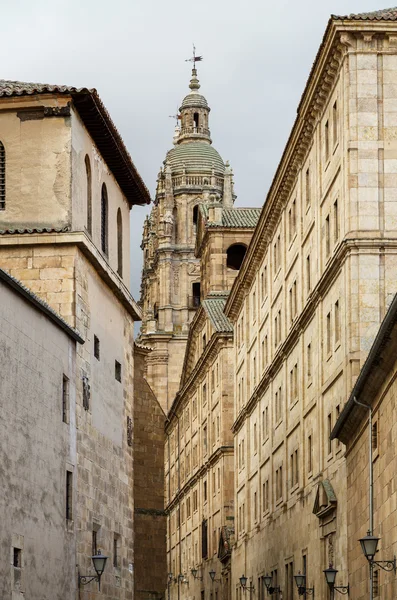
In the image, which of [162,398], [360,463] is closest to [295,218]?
[360,463]

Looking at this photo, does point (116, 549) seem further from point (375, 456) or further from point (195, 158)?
point (195, 158)

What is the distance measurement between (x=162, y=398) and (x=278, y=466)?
91271 mm

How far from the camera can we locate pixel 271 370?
2440 inches

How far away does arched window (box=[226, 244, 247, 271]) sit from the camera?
314 feet

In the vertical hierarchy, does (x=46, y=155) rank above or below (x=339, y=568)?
above

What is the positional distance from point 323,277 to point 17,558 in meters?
14.4

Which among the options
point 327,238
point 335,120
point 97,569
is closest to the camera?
point 97,569

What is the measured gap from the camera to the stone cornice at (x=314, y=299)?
43344 mm

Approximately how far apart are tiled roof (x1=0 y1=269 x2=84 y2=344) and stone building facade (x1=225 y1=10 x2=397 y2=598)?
24.2 feet

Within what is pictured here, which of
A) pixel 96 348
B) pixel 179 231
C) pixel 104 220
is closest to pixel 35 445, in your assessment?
pixel 96 348

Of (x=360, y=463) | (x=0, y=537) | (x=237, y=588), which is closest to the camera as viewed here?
(x=0, y=537)

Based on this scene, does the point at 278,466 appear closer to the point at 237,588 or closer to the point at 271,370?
the point at 271,370

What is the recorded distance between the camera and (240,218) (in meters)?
96.6

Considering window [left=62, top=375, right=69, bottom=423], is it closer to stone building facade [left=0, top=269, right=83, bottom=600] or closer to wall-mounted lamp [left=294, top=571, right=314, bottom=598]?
stone building facade [left=0, top=269, right=83, bottom=600]
